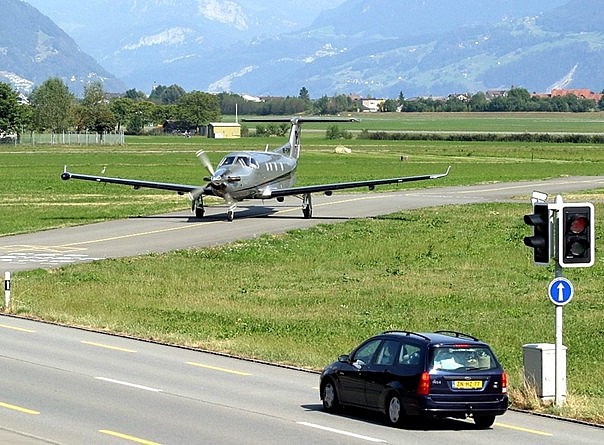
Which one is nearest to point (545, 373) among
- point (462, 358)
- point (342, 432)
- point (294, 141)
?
point (462, 358)

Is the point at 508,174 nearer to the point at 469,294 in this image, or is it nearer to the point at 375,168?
the point at 375,168

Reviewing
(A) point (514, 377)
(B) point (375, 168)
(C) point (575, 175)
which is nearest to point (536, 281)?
(A) point (514, 377)

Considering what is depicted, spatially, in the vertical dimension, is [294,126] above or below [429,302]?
above

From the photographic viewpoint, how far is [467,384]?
20047 mm

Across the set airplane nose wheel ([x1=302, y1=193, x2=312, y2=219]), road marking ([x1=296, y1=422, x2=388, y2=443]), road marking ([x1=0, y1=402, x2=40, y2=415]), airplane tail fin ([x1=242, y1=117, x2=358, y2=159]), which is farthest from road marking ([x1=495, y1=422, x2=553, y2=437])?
airplane tail fin ([x1=242, y1=117, x2=358, y2=159])

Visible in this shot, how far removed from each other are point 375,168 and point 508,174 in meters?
12.7

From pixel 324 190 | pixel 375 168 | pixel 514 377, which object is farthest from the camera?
pixel 375 168

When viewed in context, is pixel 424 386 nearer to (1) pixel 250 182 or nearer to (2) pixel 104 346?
(2) pixel 104 346

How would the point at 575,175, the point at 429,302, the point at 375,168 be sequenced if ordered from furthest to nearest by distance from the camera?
the point at 375,168 → the point at 575,175 → the point at 429,302

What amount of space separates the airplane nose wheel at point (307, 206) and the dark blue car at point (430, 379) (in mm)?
41050

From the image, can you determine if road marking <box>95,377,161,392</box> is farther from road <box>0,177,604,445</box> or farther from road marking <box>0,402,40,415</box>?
road marking <box>0,402,40,415</box>

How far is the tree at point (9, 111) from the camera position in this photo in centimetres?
18100

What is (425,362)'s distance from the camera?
66.0 feet

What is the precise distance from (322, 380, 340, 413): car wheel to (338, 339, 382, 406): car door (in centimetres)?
19
